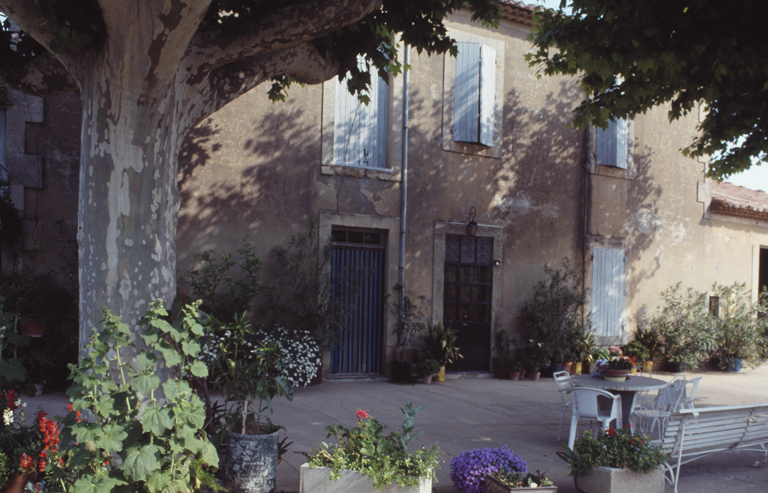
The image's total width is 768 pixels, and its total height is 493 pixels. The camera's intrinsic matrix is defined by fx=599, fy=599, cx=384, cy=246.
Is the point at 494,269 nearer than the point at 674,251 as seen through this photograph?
Yes

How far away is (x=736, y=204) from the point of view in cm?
1198

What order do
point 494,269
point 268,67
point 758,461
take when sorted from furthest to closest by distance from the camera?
point 494,269 < point 758,461 < point 268,67

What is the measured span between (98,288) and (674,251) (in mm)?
10977

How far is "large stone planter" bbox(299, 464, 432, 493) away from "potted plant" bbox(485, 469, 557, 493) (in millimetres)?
431

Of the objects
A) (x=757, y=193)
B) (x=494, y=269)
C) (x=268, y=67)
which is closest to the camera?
(x=268, y=67)

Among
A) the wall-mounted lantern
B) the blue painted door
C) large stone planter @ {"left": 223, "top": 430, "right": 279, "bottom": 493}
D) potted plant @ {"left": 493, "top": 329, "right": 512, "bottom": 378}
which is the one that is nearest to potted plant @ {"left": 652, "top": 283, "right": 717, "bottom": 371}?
potted plant @ {"left": 493, "top": 329, "right": 512, "bottom": 378}

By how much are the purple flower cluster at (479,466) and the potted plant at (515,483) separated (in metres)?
0.05

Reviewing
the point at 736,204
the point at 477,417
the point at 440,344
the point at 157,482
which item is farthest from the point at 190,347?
the point at 736,204

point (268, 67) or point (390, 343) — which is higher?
point (268, 67)

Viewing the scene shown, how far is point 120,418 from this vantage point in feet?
9.78

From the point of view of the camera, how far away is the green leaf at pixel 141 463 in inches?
109

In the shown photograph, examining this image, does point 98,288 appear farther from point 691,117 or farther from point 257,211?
point 691,117

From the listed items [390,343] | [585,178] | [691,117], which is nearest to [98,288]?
[390,343]

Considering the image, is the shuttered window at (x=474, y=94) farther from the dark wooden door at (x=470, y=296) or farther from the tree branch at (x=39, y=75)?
the tree branch at (x=39, y=75)
